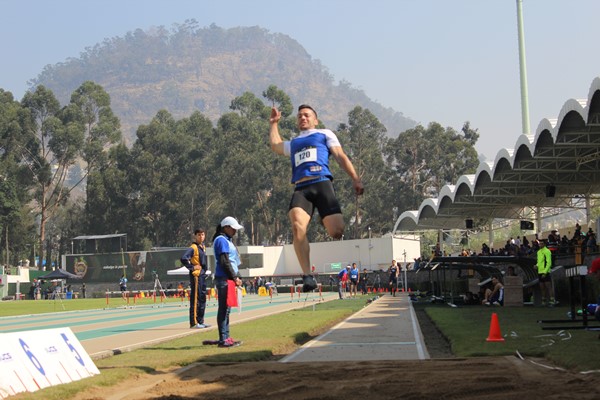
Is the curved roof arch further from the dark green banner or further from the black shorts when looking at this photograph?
the dark green banner

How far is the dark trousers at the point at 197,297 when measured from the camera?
654 inches

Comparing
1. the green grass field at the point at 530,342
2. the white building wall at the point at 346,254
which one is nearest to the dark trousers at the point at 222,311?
the green grass field at the point at 530,342

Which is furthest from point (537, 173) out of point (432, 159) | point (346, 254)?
point (432, 159)

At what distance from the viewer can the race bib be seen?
27.9ft

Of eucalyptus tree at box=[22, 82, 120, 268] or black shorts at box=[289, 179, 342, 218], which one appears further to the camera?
eucalyptus tree at box=[22, 82, 120, 268]

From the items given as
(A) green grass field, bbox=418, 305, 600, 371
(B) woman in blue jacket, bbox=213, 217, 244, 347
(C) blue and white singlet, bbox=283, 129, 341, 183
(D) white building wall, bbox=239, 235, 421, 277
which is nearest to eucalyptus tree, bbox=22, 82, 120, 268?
(D) white building wall, bbox=239, 235, 421, 277

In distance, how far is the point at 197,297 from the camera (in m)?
16.9

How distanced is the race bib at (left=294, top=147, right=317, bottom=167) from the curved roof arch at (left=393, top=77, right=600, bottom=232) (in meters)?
22.3

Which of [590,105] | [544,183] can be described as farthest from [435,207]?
[590,105]

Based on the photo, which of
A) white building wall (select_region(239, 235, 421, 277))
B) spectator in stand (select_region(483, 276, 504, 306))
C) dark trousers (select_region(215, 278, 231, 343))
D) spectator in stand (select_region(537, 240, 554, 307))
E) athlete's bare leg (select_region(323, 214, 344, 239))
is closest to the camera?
athlete's bare leg (select_region(323, 214, 344, 239))

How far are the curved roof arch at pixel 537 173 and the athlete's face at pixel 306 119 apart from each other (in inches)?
865

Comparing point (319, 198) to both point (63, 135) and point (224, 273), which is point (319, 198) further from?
point (63, 135)

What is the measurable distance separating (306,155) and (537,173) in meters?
40.7

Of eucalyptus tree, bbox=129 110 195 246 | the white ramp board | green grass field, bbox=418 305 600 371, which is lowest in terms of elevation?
green grass field, bbox=418 305 600 371
